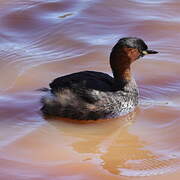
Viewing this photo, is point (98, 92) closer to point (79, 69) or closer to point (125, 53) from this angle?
point (125, 53)

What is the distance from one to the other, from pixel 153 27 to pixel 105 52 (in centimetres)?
130

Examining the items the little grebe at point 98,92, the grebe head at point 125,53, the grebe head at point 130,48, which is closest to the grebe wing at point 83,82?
the little grebe at point 98,92

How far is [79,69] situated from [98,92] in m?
1.45

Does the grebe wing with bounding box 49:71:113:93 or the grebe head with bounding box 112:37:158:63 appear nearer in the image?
the grebe wing with bounding box 49:71:113:93

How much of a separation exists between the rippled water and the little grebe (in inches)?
5.4

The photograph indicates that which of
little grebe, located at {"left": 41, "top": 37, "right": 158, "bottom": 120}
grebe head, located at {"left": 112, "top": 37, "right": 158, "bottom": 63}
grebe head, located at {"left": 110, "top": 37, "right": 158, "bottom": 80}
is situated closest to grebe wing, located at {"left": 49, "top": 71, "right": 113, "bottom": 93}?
little grebe, located at {"left": 41, "top": 37, "right": 158, "bottom": 120}

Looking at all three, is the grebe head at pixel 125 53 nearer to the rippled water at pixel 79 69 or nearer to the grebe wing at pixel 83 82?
the grebe wing at pixel 83 82

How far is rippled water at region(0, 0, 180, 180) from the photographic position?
523 centimetres

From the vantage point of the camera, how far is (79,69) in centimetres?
737

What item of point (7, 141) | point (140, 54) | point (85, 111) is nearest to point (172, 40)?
point (140, 54)

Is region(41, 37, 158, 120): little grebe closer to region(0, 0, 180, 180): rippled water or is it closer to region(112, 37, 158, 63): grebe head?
region(112, 37, 158, 63): grebe head

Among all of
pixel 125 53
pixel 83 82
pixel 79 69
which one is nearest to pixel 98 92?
pixel 83 82

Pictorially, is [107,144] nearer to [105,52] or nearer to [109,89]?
[109,89]

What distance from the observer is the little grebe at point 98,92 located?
233 inches
